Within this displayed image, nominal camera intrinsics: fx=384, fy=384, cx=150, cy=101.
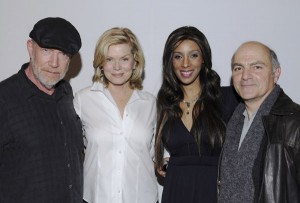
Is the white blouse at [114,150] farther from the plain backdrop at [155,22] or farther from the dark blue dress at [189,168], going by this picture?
the plain backdrop at [155,22]

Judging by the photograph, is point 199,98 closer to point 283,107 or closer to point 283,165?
point 283,107

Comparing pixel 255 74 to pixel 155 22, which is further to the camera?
pixel 155 22

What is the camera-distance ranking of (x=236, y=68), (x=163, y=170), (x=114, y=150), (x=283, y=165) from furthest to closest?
(x=163, y=170)
(x=114, y=150)
(x=236, y=68)
(x=283, y=165)

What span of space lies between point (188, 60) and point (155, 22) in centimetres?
59

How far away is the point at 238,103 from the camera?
8.71 ft

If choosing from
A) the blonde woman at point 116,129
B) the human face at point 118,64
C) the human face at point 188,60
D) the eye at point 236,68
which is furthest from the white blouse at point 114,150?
the eye at point 236,68

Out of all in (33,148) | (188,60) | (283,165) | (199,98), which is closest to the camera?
(283,165)

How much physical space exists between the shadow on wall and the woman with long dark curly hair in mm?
715

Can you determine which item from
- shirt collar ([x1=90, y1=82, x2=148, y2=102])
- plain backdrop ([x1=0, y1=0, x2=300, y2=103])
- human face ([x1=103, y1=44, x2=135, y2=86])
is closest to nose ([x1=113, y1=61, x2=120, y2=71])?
human face ([x1=103, y1=44, x2=135, y2=86])

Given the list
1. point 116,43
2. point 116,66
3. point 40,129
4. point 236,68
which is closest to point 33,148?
point 40,129

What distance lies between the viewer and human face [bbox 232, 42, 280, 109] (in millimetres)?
2176

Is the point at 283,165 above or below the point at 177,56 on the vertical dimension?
below

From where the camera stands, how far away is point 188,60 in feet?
8.48

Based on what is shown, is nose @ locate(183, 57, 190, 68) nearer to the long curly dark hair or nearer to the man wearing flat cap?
the long curly dark hair
